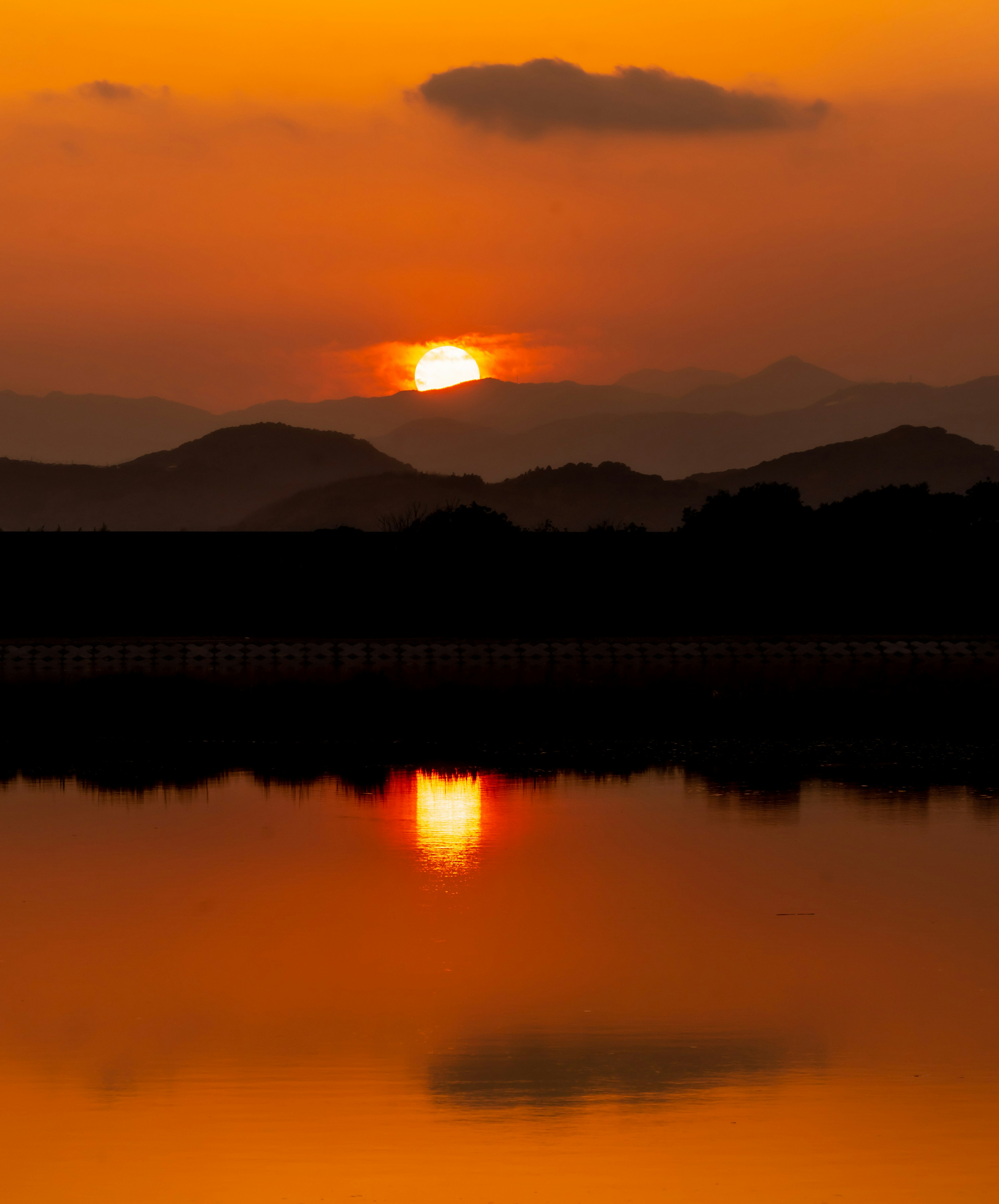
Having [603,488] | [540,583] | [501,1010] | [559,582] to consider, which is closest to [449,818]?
[501,1010]

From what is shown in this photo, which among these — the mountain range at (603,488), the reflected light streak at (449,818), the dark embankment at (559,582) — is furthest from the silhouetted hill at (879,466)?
the reflected light streak at (449,818)

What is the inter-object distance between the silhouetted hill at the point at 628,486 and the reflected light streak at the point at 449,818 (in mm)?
131817

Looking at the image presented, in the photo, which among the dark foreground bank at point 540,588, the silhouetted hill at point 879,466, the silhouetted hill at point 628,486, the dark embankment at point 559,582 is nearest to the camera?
the dark embankment at point 559,582

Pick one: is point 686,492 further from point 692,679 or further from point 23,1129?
point 23,1129

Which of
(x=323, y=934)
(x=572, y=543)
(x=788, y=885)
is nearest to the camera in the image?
(x=323, y=934)

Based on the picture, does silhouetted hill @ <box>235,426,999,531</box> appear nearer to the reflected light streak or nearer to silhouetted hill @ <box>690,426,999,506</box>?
silhouetted hill @ <box>690,426,999,506</box>

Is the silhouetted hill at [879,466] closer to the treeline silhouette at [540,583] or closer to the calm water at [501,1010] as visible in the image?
the treeline silhouette at [540,583]

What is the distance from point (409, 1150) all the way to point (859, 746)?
14744 mm

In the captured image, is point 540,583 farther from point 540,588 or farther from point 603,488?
point 603,488

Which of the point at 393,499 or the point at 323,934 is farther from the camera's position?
the point at 393,499

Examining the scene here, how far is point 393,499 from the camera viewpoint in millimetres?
179125

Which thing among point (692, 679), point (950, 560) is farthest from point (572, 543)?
point (692, 679)

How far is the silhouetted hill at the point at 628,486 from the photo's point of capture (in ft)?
543

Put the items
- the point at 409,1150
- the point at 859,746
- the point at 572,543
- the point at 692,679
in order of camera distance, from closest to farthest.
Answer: the point at 409,1150, the point at 859,746, the point at 692,679, the point at 572,543
